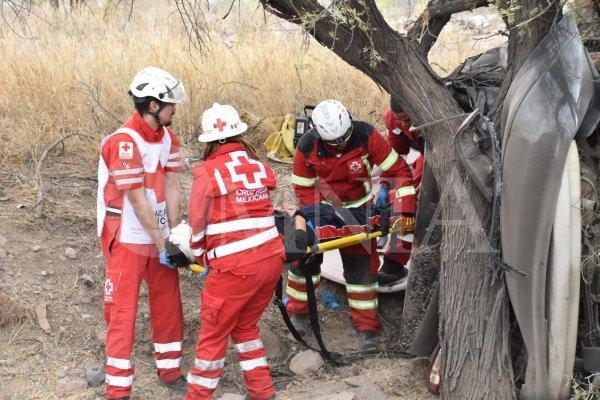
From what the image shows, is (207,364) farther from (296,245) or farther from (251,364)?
(296,245)

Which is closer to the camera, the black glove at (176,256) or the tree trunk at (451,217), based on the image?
the tree trunk at (451,217)

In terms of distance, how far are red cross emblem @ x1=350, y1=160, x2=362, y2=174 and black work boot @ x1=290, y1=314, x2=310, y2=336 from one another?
1241 millimetres

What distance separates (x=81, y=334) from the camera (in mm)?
5168

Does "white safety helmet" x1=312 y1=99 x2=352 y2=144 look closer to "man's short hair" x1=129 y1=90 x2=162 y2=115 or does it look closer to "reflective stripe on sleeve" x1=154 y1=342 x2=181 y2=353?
"man's short hair" x1=129 y1=90 x2=162 y2=115

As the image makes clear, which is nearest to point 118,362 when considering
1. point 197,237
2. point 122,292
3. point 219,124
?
point 122,292

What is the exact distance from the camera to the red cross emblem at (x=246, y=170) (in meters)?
4.22

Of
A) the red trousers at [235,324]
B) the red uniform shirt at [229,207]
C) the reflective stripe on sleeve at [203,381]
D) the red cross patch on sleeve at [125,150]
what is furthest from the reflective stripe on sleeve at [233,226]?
the reflective stripe on sleeve at [203,381]

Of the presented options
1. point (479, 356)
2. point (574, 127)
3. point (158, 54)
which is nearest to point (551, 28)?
point (574, 127)

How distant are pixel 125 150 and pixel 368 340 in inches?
93.5

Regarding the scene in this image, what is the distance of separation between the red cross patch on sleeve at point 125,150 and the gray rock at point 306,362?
1900mm

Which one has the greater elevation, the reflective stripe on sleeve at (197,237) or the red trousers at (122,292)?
the reflective stripe on sleeve at (197,237)

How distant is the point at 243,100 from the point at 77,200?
303 centimetres

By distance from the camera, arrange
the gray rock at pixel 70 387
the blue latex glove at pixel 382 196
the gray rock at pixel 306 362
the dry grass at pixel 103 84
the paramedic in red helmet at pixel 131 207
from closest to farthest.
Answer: the paramedic in red helmet at pixel 131 207, the gray rock at pixel 70 387, the gray rock at pixel 306 362, the blue latex glove at pixel 382 196, the dry grass at pixel 103 84

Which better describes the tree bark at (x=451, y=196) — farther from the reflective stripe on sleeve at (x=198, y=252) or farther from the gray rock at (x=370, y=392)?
the reflective stripe on sleeve at (x=198, y=252)
